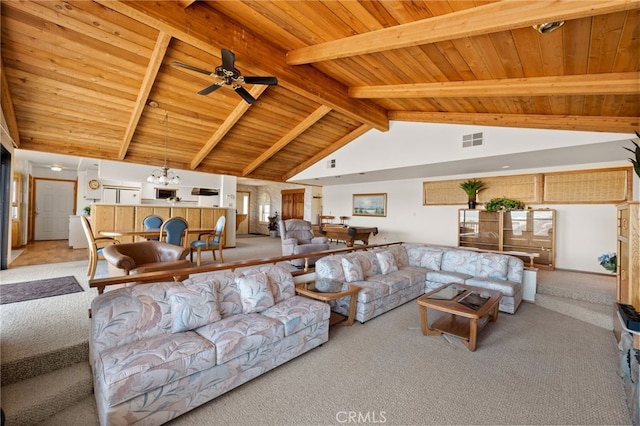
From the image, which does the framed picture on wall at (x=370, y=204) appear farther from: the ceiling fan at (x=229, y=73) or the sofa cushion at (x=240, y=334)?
the sofa cushion at (x=240, y=334)

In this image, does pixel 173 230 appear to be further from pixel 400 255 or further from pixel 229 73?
pixel 400 255

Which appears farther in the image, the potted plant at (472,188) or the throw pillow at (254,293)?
the potted plant at (472,188)

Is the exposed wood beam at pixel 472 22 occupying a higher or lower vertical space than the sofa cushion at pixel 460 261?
higher

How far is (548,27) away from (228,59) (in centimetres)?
287

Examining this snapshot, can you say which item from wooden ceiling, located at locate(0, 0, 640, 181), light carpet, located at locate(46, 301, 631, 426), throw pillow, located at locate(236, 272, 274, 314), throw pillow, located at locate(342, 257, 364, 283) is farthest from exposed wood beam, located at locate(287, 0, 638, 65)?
light carpet, located at locate(46, 301, 631, 426)

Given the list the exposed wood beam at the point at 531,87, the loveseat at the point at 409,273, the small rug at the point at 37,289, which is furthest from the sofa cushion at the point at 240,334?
the exposed wood beam at the point at 531,87

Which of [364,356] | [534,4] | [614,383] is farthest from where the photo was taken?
[364,356]

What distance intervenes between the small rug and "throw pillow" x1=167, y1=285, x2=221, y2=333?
8.04 ft

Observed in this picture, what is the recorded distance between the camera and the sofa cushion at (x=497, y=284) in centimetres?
369

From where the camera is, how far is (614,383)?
2234 millimetres

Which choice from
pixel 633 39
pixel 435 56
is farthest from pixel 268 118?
pixel 633 39

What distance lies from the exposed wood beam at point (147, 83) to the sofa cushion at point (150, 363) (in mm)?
3404

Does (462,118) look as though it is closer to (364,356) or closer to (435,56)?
(435,56)

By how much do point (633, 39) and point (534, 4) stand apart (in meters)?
1.02
